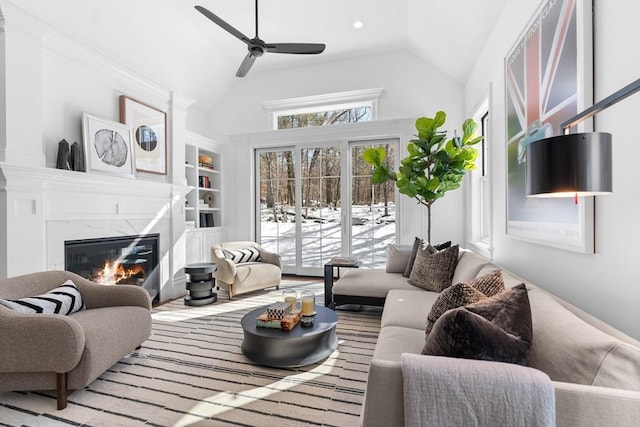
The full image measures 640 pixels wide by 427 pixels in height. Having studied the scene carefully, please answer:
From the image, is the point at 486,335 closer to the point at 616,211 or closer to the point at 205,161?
the point at 616,211

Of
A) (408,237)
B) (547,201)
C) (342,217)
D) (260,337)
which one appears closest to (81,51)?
(260,337)

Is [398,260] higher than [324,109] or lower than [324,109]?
lower

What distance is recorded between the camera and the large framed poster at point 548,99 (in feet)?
5.11

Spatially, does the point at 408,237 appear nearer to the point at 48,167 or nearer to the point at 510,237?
the point at 510,237

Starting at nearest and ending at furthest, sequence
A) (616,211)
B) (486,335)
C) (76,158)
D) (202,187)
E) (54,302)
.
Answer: (486,335) → (616,211) → (54,302) → (76,158) → (202,187)

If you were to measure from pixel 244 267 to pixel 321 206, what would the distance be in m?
1.88

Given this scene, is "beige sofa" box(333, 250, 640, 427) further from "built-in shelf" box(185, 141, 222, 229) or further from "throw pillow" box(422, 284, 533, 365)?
"built-in shelf" box(185, 141, 222, 229)

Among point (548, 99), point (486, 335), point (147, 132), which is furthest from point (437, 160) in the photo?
point (147, 132)

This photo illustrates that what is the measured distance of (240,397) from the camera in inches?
77.0

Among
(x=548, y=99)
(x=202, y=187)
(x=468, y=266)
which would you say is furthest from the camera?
(x=202, y=187)

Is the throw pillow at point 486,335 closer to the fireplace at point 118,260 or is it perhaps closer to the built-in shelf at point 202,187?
the fireplace at point 118,260

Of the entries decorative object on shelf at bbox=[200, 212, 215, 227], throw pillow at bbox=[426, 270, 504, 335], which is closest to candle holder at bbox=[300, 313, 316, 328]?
throw pillow at bbox=[426, 270, 504, 335]

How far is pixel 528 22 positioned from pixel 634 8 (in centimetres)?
115

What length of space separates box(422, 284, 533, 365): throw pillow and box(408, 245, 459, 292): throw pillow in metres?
1.74
